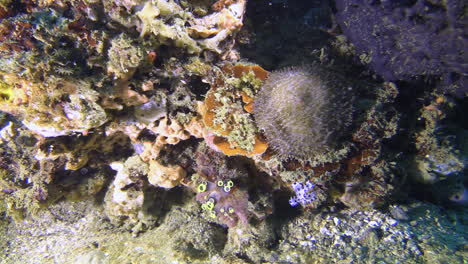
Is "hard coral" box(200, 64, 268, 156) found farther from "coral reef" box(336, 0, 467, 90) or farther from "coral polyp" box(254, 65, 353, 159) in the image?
"coral reef" box(336, 0, 467, 90)

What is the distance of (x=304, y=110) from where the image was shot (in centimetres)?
277

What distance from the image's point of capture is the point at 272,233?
407 cm

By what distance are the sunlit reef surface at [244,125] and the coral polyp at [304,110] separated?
0.02m

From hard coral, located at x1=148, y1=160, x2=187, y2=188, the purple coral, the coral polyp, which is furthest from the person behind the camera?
hard coral, located at x1=148, y1=160, x2=187, y2=188

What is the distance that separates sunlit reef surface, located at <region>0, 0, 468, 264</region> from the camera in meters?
3.05

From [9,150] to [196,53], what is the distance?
3584 millimetres

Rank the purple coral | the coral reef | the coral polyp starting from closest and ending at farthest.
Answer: the coral polyp, the coral reef, the purple coral

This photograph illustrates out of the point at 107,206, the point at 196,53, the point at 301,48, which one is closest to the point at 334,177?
the point at 301,48

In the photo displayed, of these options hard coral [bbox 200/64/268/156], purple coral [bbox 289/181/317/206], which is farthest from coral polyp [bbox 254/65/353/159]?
purple coral [bbox 289/181/317/206]

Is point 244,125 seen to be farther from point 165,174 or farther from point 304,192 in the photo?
point 165,174

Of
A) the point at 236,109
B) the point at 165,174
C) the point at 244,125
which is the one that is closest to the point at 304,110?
the point at 244,125

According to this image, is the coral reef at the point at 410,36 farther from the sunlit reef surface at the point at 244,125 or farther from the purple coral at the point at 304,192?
the purple coral at the point at 304,192

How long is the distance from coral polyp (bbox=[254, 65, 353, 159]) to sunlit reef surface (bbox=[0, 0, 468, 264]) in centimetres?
2

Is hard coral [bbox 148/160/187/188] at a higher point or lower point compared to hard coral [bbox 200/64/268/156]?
lower
